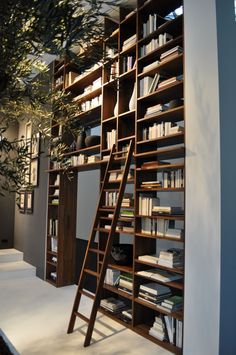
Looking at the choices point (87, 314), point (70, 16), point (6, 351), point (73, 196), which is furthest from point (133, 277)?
point (70, 16)

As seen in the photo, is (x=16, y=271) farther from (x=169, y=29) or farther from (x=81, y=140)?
(x=169, y=29)

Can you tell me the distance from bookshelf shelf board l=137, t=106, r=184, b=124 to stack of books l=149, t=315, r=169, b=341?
193 centimetres

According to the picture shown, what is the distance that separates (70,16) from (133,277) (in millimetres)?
2410

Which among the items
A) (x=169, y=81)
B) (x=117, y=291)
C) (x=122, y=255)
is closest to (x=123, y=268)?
(x=122, y=255)

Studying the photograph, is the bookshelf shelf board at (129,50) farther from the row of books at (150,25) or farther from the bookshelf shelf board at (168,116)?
the bookshelf shelf board at (168,116)

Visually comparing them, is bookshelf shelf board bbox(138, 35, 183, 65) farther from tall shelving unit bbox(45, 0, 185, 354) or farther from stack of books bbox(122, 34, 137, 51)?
stack of books bbox(122, 34, 137, 51)

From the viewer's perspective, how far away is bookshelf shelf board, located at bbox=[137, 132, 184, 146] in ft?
8.75

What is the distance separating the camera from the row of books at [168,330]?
2602 millimetres

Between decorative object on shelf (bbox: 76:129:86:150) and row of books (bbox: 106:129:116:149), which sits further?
decorative object on shelf (bbox: 76:129:86:150)

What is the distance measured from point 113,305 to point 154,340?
2.35 feet

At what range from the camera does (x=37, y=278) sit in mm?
4965

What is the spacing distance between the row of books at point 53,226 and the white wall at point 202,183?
2665mm

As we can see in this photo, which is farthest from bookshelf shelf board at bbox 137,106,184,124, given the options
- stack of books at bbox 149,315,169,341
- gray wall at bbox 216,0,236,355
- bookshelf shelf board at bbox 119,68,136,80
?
stack of books at bbox 149,315,169,341

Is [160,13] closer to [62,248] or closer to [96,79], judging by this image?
[96,79]
